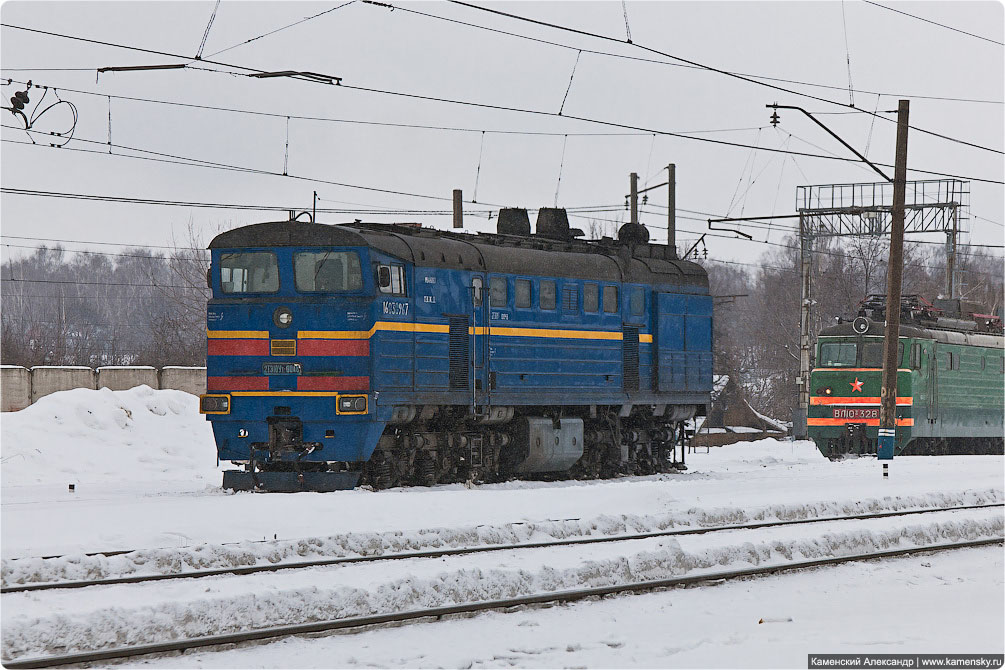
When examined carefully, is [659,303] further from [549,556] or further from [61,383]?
[61,383]

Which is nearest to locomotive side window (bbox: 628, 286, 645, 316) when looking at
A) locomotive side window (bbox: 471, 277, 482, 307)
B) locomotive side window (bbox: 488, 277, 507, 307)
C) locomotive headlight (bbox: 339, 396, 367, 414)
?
locomotive side window (bbox: 488, 277, 507, 307)

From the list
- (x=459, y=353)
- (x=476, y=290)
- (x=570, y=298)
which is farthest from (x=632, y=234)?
(x=459, y=353)

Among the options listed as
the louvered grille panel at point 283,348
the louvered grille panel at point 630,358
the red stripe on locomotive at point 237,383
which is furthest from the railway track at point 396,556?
the louvered grille panel at point 630,358

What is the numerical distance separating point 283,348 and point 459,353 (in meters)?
3.22

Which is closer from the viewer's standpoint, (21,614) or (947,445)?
(21,614)

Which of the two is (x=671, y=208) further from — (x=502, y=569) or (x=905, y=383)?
(x=502, y=569)

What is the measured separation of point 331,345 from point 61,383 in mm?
20528

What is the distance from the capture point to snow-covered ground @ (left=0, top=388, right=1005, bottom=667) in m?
9.81

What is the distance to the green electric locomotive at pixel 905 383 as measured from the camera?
110 feet

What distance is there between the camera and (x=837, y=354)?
34500 mm

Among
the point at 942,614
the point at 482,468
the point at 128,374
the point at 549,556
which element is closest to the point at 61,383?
the point at 128,374

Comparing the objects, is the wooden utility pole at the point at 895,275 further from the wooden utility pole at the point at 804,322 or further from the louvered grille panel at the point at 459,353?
the wooden utility pole at the point at 804,322

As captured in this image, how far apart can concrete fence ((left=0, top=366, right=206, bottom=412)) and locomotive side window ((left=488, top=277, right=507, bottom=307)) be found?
721 inches

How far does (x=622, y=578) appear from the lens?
518 inches
